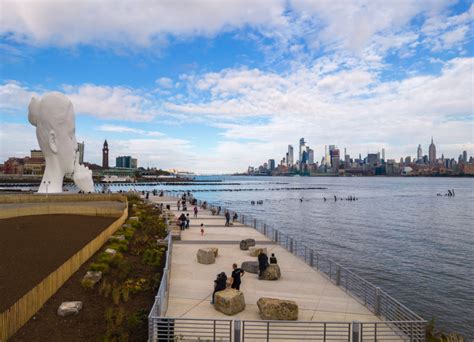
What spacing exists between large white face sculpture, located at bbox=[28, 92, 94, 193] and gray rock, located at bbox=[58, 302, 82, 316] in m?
36.0

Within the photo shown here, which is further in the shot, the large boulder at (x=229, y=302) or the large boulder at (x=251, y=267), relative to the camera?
the large boulder at (x=251, y=267)

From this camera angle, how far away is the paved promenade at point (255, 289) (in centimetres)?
1162

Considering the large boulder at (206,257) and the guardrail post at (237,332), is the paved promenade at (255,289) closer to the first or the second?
the large boulder at (206,257)

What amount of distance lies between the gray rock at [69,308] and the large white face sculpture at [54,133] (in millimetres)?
35996

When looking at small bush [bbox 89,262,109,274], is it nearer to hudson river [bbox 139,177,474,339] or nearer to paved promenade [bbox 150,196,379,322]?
paved promenade [bbox 150,196,379,322]

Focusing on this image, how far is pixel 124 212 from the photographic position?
28.7 meters

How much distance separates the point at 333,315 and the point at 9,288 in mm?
10611

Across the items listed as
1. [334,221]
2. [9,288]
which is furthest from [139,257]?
[334,221]

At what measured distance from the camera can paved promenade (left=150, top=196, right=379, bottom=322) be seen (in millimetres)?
11617

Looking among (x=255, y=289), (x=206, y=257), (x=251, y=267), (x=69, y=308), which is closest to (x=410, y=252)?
(x=251, y=267)

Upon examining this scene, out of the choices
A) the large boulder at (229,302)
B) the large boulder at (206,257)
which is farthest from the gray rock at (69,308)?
the large boulder at (206,257)

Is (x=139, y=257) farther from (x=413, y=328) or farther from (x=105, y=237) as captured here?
(x=413, y=328)

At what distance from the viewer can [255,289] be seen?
14.0 m

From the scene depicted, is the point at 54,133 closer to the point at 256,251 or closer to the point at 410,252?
the point at 256,251
